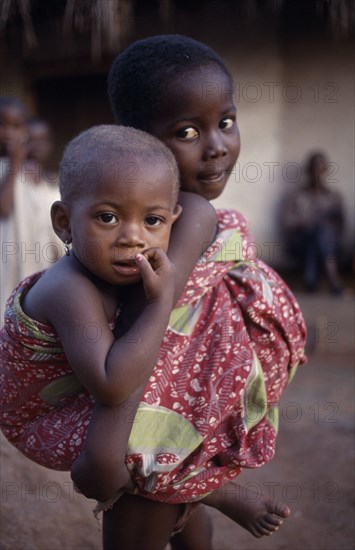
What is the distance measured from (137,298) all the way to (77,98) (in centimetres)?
805

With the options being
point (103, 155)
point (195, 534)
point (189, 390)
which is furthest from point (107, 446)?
point (195, 534)

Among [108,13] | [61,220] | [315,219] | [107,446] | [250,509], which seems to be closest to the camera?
[107,446]

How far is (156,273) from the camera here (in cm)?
147

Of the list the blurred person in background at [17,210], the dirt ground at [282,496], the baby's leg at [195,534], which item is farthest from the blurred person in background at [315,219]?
the baby's leg at [195,534]

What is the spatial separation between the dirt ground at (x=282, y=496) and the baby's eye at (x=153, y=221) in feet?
2.61

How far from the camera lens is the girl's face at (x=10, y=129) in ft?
14.5

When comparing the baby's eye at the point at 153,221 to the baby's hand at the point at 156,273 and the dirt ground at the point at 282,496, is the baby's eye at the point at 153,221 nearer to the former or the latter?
the baby's hand at the point at 156,273

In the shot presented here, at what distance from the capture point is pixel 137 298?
1532 mm

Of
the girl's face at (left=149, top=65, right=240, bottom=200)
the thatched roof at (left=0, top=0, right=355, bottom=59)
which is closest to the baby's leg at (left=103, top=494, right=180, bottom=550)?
the girl's face at (left=149, top=65, right=240, bottom=200)

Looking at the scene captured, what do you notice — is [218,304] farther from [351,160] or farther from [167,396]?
[351,160]

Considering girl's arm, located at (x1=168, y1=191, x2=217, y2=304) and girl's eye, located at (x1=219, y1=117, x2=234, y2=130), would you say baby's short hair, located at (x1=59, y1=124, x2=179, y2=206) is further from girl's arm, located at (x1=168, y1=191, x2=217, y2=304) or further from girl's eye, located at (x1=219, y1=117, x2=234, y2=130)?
girl's eye, located at (x1=219, y1=117, x2=234, y2=130)

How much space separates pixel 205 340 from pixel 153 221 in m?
0.32

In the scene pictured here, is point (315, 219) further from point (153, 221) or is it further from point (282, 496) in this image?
point (153, 221)

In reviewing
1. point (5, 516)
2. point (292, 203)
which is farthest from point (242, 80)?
point (5, 516)
